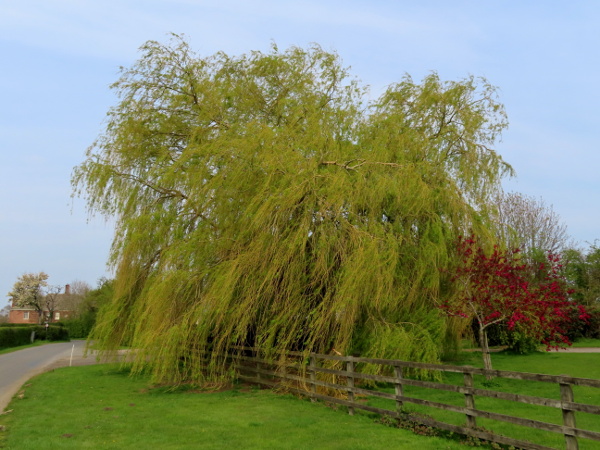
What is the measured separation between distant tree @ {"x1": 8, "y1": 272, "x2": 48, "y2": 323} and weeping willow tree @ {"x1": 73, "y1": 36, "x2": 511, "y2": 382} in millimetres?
68794

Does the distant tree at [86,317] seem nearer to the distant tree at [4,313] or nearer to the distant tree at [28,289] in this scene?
the distant tree at [28,289]

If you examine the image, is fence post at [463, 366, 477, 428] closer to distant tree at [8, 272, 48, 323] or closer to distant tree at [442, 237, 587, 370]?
distant tree at [442, 237, 587, 370]

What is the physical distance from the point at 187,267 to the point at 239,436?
5.00 metres

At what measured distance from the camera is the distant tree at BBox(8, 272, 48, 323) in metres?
75.8

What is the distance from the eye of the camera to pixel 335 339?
11.2 meters

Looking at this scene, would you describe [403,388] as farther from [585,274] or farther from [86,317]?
[86,317]

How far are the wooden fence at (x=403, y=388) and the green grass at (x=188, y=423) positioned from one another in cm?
32

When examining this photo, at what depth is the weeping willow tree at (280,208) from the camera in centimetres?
1095

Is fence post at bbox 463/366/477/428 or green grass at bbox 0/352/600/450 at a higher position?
fence post at bbox 463/366/477/428

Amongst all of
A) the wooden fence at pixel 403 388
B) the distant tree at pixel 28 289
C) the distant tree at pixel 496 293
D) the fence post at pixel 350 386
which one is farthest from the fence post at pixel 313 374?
the distant tree at pixel 28 289

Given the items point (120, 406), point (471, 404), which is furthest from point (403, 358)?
point (120, 406)

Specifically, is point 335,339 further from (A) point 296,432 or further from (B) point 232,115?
(B) point 232,115

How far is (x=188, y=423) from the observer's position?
8422mm

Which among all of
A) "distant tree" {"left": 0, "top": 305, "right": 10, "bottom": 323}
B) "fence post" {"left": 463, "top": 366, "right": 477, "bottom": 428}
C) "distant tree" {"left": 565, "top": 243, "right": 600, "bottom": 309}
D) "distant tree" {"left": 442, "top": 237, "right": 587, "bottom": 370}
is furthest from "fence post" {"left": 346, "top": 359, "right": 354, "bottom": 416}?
"distant tree" {"left": 0, "top": 305, "right": 10, "bottom": 323}
